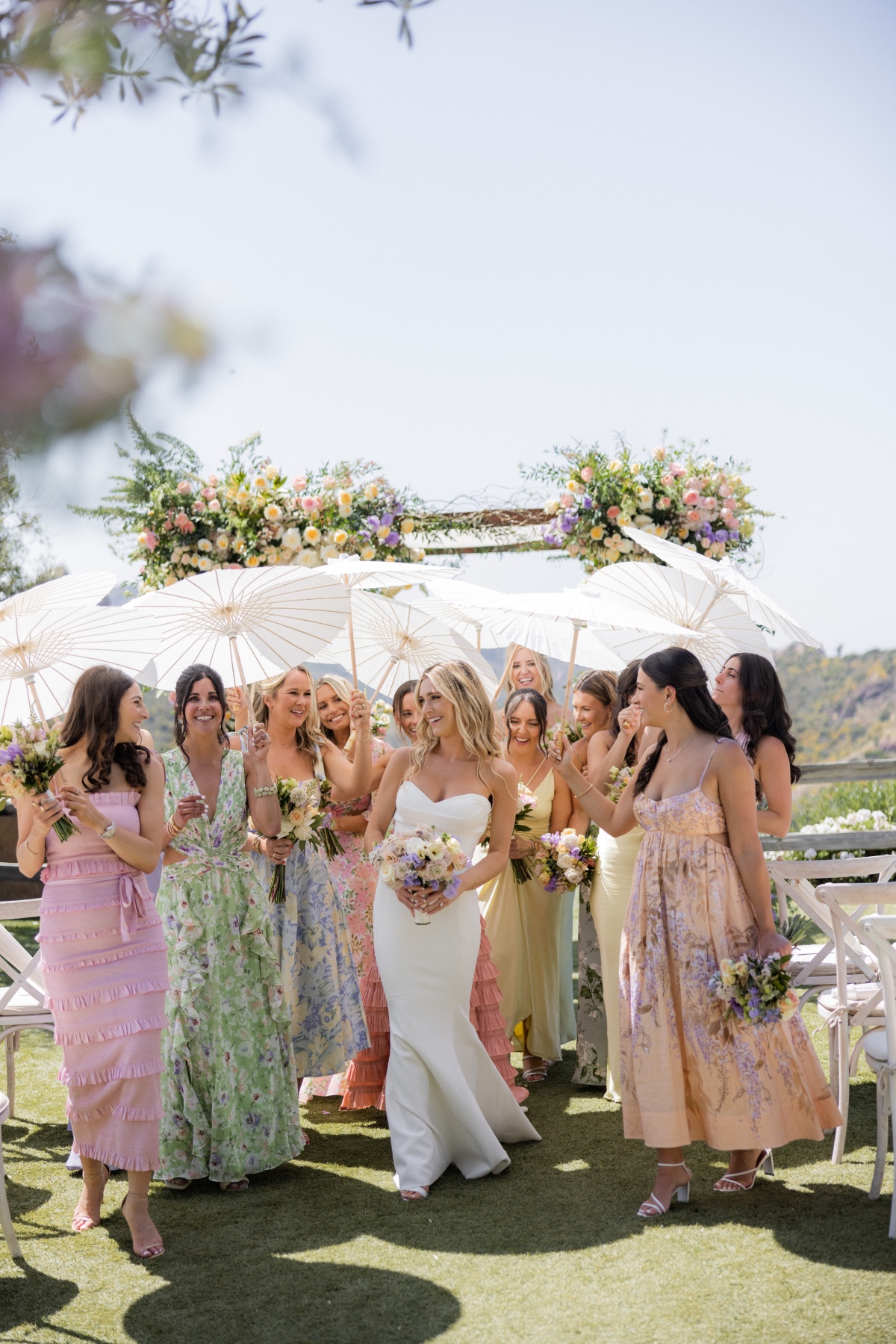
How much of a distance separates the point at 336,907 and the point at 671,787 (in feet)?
6.80

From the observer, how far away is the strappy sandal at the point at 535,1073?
636 cm

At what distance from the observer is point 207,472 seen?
8141mm

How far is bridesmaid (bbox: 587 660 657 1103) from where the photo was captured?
5855 millimetres

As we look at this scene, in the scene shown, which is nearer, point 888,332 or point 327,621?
point 327,621

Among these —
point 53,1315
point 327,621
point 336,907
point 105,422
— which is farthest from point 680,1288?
point 105,422

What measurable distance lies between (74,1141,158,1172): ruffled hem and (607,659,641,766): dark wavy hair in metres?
3.10

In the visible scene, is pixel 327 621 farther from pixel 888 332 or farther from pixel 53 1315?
pixel 888 332

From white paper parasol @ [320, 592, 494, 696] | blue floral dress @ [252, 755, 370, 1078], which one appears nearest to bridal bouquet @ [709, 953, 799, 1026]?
blue floral dress @ [252, 755, 370, 1078]

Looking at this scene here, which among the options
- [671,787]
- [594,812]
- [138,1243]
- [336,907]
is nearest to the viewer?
[138,1243]

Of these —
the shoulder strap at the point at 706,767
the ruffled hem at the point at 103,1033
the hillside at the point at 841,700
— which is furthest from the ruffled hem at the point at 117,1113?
the hillside at the point at 841,700

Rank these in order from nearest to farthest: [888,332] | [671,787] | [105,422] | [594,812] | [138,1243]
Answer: [105,422] → [138,1243] → [671,787] → [594,812] → [888,332]

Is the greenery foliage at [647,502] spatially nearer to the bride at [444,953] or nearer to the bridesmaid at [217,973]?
the bride at [444,953]

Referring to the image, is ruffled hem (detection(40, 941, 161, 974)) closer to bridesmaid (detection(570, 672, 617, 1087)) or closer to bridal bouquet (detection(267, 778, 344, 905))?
bridal bouquet (detection(267, 778, 344, 905))

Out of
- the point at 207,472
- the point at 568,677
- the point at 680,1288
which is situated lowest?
the point at 680,1288
